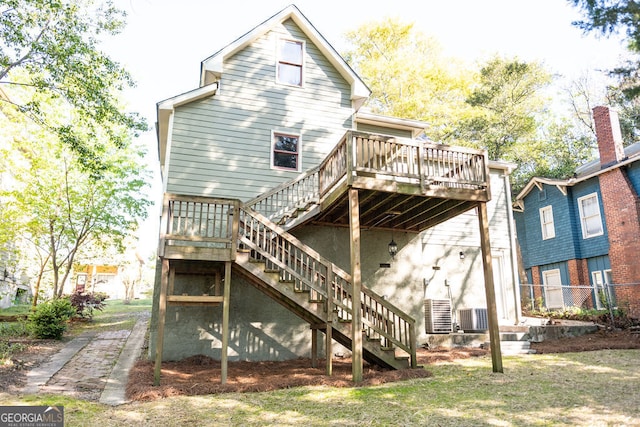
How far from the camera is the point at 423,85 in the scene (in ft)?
82.3

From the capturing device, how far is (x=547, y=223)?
21875 millimetres

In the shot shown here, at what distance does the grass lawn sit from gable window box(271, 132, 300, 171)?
6471 mm

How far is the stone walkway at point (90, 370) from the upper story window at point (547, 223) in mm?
19695

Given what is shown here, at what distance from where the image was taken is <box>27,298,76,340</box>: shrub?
12.9m

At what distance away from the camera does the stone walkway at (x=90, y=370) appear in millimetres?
7148

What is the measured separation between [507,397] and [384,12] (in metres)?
24.9

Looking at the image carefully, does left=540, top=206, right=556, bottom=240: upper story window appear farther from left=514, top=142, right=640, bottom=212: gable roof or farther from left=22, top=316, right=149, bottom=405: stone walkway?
left=22, top=316, right=149, bottom=405: stone walkway

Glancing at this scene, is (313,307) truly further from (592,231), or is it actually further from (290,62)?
(592,231)

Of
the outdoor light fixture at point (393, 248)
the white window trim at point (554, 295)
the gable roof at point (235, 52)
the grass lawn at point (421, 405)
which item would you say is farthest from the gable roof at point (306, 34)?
the white window trim at point (554, 295)

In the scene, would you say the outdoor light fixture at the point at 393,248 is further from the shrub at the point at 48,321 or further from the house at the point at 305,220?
the shrub at the point at 48,321

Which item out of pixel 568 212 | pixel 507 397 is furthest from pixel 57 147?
pixel 568 212

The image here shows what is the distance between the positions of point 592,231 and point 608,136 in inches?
171

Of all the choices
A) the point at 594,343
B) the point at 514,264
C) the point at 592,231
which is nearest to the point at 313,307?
Result: the point at 594,343

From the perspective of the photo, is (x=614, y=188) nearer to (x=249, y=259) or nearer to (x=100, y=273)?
(x=249, y=259)
